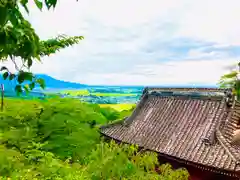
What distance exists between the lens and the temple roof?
14.0m

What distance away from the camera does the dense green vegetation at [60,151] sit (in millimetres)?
5477

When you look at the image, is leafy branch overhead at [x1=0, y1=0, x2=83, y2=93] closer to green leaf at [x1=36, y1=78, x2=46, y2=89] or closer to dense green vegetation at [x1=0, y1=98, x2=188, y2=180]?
green leaf at [x1=36, y1=78, x2=46, y2=89]

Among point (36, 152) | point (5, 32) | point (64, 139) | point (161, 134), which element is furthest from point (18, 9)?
point (161, 134)

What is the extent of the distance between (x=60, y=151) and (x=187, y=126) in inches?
366

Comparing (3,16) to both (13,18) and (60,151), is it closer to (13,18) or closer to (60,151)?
(13,18)

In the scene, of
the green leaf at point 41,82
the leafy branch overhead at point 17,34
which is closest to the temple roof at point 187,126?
the green leaf at point 41,82

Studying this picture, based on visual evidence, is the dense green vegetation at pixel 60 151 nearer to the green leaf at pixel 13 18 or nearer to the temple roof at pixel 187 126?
the green leaf at pixel 13 18

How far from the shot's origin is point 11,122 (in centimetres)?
876

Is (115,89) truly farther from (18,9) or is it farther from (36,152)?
(18,9)

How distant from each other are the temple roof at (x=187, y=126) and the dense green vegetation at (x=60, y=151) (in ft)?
15.5

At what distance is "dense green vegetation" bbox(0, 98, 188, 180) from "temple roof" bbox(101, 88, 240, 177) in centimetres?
473

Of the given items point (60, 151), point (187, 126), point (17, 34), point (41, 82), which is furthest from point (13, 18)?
point (187, 126)

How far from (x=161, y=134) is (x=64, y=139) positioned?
29.0 feet

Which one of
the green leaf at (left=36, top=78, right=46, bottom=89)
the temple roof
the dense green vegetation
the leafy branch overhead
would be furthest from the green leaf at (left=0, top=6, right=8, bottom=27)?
the temple roof
